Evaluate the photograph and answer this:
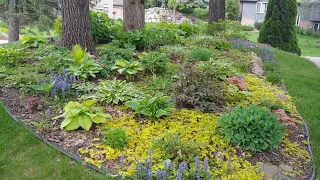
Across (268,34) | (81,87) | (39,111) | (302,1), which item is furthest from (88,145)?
(302,1)

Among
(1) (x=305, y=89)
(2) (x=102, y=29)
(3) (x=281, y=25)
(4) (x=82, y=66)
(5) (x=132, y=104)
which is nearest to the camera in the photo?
(5) (x=132, y=104)

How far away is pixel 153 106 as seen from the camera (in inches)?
133

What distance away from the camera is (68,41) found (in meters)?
5.72

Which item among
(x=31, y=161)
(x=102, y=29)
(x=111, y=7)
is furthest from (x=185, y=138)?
(x=111, y=7)

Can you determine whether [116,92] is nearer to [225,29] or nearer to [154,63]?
[154,63]

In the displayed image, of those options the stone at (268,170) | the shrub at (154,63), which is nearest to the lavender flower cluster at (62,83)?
the shrub at (154,63)

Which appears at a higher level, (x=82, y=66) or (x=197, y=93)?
(x=82, y=66)

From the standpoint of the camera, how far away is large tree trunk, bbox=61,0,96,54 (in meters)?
5.58

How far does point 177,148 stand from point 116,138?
2.01 feet

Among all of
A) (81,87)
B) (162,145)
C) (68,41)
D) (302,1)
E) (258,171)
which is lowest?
(258,171)

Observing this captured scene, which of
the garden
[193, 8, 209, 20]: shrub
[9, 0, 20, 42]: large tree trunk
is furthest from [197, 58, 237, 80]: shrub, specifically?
[193, 8, 209, 20]: shrub

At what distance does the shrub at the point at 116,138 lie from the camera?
2.88 m

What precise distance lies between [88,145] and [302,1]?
26.2 meters

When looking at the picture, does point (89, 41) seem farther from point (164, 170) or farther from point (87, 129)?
point (164, 170)
